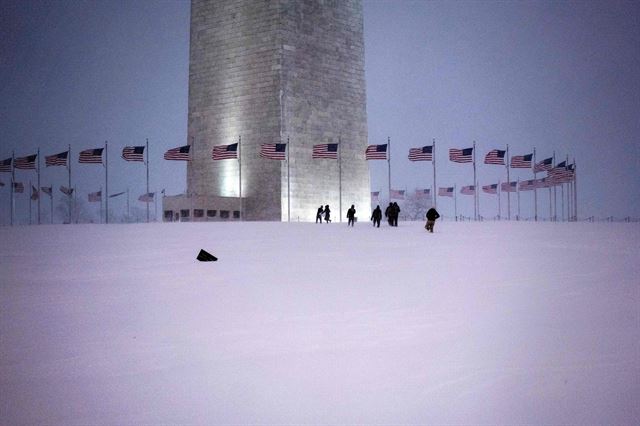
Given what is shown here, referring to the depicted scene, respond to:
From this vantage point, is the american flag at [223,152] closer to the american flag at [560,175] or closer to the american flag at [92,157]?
the american flag at [92,157]

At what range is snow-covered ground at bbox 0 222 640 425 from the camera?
21.5ft

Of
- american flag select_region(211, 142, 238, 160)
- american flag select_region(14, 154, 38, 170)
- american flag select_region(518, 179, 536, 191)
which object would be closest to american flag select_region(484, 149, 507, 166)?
american flag select_region(518, 179, 536, 191)

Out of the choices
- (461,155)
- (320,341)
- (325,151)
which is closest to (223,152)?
(325,151)

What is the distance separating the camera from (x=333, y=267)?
1528 cm

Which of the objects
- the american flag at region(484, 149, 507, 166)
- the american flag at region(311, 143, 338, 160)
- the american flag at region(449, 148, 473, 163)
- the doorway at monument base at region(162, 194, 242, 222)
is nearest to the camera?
the american flag at region(311, 143, 338, 160)

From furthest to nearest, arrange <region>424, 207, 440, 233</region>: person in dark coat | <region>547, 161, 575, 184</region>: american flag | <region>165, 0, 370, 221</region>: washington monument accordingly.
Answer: <region>165, 0, 370, 221</region>: washington monument → <region>547, 161, 575, 184</region>: american flag → <region>424, 207, 440, 233</region>: person in dark coat

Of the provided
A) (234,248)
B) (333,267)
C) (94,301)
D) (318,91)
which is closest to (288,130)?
(318,91)

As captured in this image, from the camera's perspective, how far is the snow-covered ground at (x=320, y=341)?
6.56 meters

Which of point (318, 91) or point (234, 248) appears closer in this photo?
point (234, 248)

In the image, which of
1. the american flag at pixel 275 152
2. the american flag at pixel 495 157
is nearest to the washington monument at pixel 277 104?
the american flag at pixel 275 152

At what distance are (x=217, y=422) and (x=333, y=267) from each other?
912cm

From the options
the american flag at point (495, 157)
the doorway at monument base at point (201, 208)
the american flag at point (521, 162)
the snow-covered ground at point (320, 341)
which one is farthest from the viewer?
the doorway at monument base at point (201, 208)

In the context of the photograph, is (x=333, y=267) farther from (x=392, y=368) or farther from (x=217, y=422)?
(x=217, y=422)

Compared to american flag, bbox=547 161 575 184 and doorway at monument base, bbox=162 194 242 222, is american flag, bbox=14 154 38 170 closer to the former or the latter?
doorway at monument base, bbox=162 194 242 222
